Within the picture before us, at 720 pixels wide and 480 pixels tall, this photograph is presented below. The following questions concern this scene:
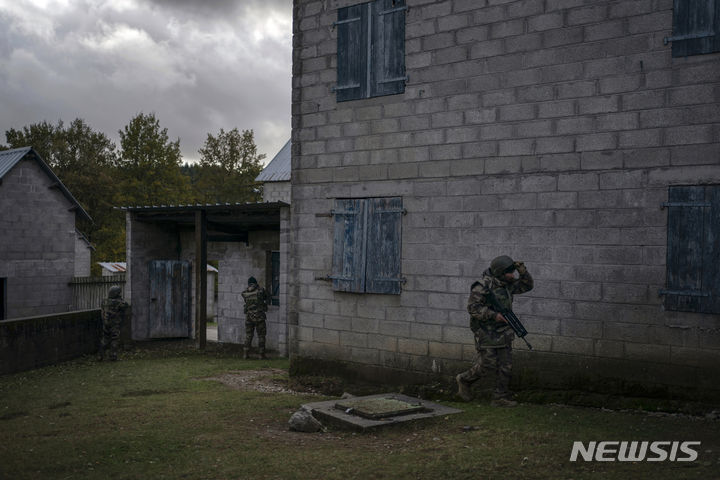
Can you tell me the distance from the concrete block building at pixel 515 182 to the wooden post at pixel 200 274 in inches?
205

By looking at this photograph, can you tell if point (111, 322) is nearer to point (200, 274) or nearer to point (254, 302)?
point (200, 274)

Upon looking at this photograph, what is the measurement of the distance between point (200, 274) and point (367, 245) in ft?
21.7

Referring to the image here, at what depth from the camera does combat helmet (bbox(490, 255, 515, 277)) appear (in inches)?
284

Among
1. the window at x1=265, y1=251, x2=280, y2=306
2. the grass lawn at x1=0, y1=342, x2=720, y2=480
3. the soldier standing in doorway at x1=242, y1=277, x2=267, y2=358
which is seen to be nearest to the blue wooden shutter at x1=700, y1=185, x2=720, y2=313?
the grass lawn at x1=0, y1=342, x2=720, y2=480

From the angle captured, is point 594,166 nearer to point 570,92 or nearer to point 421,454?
point 570,92

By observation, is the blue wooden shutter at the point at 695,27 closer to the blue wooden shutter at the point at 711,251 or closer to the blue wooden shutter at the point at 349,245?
the blue wooden shutter at the point at 711,251

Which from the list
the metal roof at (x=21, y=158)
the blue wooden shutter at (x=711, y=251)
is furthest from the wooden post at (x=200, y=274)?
the blue wooden shutter at (x=711, y=251)

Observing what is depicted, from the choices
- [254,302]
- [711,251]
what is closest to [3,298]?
[254,302]

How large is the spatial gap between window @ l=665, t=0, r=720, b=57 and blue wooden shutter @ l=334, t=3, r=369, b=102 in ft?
13.5

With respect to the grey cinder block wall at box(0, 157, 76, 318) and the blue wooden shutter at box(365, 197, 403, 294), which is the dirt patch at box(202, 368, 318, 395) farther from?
the grey cinder block wall at box(0, 157, 76, 318)

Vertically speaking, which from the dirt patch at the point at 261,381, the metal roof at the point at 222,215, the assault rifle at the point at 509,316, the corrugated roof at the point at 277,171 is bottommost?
the dirt patch at the point at 261,381

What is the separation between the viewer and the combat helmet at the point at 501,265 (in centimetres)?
721

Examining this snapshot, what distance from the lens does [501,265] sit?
23.7ft

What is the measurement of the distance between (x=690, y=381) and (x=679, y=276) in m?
1.16
